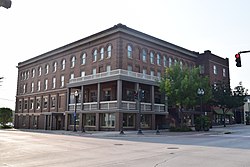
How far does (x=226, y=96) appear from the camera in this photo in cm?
5188

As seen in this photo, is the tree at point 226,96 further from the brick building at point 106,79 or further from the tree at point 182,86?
the tree at point 182,86

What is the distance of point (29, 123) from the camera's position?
5666 centimetres

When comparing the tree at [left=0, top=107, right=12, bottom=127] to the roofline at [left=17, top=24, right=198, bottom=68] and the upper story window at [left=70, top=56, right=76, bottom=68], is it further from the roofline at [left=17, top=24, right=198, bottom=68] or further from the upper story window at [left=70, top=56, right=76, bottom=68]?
the upper story window at [left=70, top=56, right=76, bottom=68]

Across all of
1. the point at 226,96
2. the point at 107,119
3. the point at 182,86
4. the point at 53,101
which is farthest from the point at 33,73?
the point at 226,96

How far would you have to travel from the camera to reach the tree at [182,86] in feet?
111

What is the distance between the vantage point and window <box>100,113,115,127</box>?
35650 millimetres

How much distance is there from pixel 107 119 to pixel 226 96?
27.7m

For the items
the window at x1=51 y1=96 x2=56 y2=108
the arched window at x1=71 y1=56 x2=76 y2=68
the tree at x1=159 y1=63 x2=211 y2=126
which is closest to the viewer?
the tree at x1=159 y1=63 x2=211 y2=126

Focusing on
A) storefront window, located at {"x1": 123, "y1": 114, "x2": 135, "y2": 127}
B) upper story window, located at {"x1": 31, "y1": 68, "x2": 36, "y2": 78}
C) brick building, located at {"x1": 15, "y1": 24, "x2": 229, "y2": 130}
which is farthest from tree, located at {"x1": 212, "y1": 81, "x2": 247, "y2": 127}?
upper story window, located at {"x1": 31, "y1": 68, "x2": 36, "y2": 78}

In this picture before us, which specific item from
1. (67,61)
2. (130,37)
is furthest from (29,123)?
(130,37)

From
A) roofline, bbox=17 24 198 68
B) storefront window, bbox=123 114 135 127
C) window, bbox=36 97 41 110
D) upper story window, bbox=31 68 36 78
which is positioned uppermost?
roofline, bbox=17 24 198 68

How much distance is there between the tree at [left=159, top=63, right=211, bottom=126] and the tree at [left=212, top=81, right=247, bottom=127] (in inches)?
685

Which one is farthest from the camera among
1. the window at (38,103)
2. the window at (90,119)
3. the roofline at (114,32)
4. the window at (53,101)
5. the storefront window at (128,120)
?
the window at (38,103)

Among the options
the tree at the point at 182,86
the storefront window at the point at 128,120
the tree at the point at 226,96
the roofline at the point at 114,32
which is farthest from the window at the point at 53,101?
the tree at the point at 226,96
